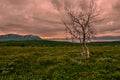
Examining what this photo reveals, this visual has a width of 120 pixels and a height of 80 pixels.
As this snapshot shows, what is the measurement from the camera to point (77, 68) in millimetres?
27375

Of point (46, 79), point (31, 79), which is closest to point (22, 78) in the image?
point (31, 79)

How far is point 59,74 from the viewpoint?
23734mm

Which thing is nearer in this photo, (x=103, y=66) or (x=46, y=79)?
(x=46, y=79)

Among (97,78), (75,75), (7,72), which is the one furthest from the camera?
(7,72)

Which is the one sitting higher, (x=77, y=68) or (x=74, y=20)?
(x=74, y=20)

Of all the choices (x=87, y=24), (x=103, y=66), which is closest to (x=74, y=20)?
(x=87, y=24)

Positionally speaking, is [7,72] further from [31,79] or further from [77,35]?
[77,35]

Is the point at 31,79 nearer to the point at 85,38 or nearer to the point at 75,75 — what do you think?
the point at 75,75

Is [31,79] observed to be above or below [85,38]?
below

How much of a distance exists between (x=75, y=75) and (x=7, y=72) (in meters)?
→ 9.38

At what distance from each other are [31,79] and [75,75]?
16.7ft

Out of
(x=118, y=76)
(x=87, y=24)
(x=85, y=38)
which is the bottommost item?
(x=118, y=76)

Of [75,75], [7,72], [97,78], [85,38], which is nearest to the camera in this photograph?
[97,78]

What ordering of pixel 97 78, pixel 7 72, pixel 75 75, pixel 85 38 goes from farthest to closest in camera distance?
pixel 85 38, pixel 7 72, pixel 75 75, pixel 97 78
